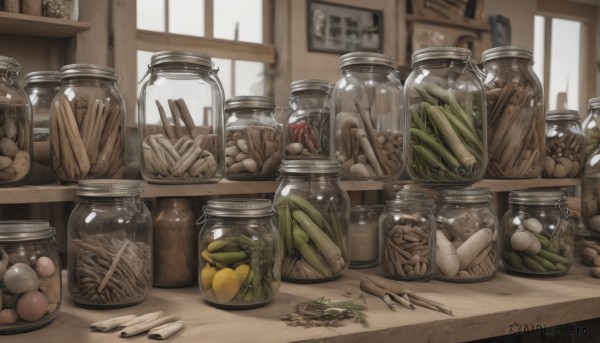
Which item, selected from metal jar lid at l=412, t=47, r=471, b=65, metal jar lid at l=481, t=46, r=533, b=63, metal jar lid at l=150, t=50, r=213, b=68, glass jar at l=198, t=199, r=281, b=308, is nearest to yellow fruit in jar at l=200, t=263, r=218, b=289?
glass jar at l=198, t=199, r=281, b=308

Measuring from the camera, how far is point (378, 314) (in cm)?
113

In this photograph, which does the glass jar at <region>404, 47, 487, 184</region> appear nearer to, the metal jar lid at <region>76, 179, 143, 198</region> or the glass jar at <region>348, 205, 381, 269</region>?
the glass jar at <region>348, 205, 381, 269</region>

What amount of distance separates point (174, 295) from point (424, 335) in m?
0.54

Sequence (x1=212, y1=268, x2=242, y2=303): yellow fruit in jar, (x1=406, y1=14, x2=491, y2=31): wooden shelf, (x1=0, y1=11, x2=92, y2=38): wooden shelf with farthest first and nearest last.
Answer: (x1=406, y1=14, x2=491, y2=31): wooden shelf < (x1=0, y1=11, x2=92, y2=38): wooden shelf < (x1=212, y1=268, x2=242, y2=303): yellow fruit in jar

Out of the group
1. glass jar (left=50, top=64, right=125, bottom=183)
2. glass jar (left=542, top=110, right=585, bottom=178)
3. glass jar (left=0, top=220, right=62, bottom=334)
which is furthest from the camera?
glass jar (left=542, top=110, right=585, bottom=178)

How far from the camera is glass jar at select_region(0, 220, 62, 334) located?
98 cm

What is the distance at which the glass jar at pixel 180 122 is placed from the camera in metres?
1.31

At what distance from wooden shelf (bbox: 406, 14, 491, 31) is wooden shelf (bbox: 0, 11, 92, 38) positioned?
2.00 meters

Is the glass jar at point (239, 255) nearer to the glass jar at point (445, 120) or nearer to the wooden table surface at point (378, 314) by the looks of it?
the wooden table surface at point (378, 314)

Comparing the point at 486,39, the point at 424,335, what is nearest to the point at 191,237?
the point at 424,335

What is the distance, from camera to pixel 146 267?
1.20 meters

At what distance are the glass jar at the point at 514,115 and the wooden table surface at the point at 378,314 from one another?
0.32 meters

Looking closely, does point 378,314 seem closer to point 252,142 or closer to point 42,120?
point 252,142

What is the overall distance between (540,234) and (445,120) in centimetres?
37
